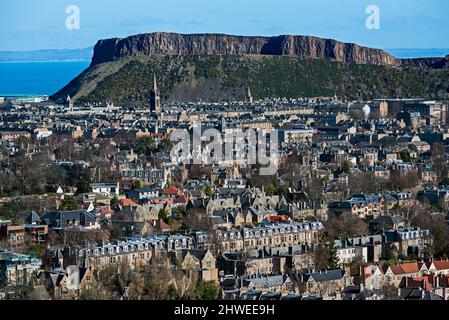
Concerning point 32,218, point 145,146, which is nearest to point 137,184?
point 32,218

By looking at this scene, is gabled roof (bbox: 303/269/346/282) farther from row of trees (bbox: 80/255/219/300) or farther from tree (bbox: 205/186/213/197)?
tree (bbox: 205/186/213/197)

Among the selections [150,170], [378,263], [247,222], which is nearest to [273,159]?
[150,170]

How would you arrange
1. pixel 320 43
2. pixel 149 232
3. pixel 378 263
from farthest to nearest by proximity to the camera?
pixel 320 43 < pixel 149 232 < pixel 378 263

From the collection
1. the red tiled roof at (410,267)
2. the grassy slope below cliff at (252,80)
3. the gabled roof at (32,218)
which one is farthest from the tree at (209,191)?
the grassy slope below cliff at (252,80)

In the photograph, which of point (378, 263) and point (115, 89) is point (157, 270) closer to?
point (378, 263)

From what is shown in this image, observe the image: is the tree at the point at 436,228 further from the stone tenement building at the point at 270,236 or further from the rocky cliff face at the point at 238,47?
the rocky cliff face at the point at 238,47

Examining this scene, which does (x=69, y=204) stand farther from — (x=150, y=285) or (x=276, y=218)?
(x=150, y=285)

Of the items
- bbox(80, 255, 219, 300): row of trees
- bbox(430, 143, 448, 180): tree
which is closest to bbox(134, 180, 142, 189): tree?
bbox(430, 143, 448, 180): tree
